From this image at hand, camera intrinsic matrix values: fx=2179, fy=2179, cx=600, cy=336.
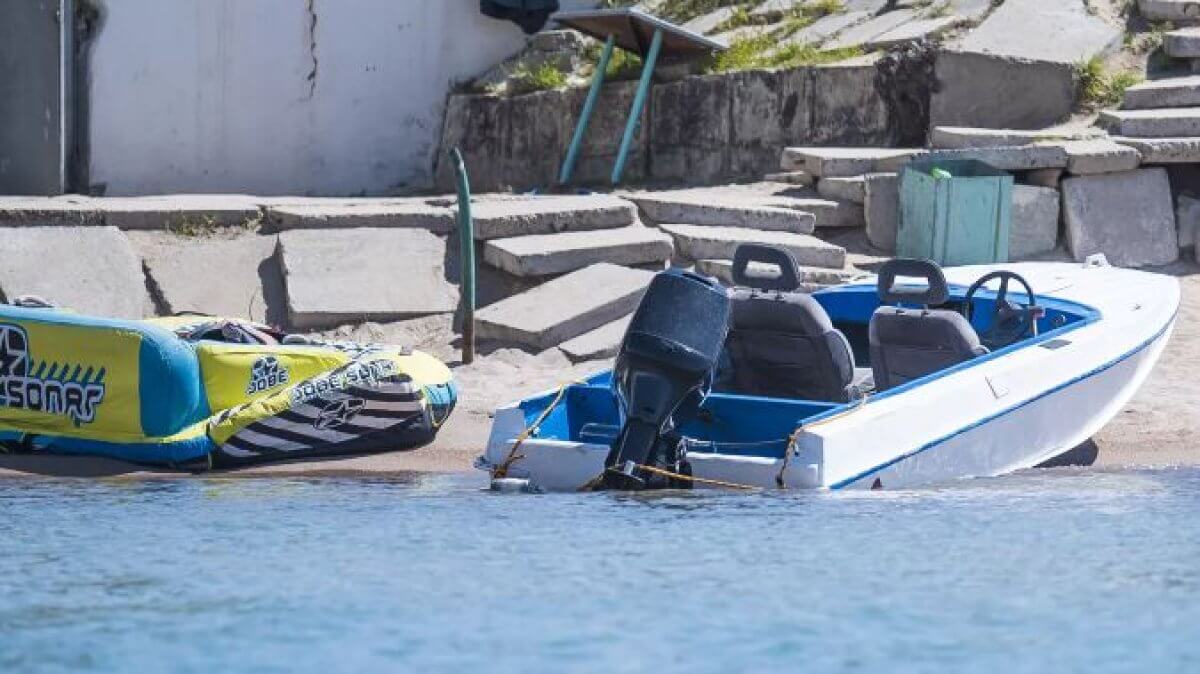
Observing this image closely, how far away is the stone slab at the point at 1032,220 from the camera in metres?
13.8

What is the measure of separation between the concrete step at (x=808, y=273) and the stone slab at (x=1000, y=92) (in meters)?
2.41

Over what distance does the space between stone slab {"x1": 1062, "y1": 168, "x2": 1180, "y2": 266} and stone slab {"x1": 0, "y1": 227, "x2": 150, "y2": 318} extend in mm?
5795

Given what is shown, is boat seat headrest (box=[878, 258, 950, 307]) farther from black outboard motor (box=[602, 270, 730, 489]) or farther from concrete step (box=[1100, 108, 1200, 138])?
concrete step (box=[1100, 108, 1200, 138])

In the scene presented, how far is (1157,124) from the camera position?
1424 cm

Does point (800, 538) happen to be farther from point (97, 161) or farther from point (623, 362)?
point (97, 161)

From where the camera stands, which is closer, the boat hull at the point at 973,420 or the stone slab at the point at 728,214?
the boat hull at the point at 973,420

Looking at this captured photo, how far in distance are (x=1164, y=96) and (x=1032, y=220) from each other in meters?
1.69

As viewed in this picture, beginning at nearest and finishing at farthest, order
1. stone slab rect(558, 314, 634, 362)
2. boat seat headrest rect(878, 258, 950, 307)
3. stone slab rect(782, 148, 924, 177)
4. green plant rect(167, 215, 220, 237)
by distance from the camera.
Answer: boat seat headrest rect(878, 258, 950, 307) < stone slab rect(558, 314, 634, 362) < green plant rect(167, 215, 220, 237) < stone slab rect(782, 148, 924, 177)

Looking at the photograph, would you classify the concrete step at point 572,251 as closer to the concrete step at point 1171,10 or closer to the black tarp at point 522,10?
the black tarp at point 522,10

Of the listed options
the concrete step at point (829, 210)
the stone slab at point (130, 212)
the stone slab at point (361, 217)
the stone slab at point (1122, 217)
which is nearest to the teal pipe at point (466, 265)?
the stone slab at point (361, 217)

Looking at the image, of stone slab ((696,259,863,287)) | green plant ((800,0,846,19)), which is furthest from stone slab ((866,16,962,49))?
stone slab ((696,259,863,287))

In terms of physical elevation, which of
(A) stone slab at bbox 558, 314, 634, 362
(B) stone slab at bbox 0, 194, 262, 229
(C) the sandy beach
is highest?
(B) stone slab at bbox 0, 194, 262, 229

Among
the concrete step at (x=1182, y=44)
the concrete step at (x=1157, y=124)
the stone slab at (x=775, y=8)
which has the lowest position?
the concrete step at (x=1157, y=124)

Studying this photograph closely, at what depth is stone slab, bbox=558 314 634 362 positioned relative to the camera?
39.8 feet
